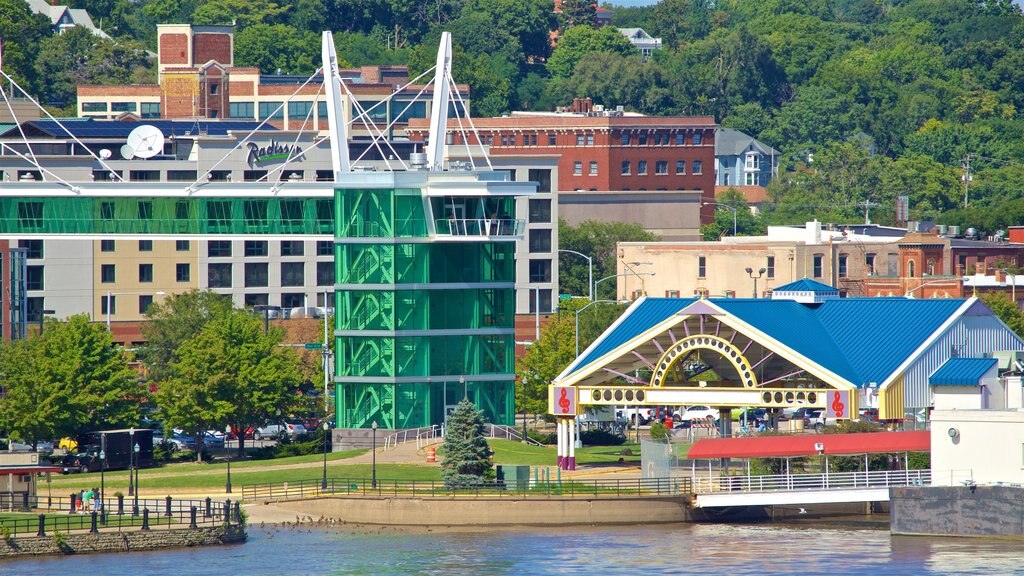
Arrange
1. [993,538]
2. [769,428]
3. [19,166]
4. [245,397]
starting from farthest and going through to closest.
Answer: [19,166], [245,397], [769,428], [993,538]

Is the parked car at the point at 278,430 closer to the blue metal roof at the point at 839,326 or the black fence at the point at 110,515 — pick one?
the blue metal roof at the point at 839,326

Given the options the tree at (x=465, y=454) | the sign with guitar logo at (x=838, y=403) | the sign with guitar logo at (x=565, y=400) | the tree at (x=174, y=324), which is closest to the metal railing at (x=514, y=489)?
the tree at (x=465, y=454)

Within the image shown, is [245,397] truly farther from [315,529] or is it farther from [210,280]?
[210,280]

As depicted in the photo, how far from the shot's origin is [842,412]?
4269 inches

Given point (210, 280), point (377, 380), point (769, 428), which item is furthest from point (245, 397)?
point (210, 280)

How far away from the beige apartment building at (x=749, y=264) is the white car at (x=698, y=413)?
28.4 metres

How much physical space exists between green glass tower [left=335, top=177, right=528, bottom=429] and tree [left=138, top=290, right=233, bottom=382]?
25054 mm

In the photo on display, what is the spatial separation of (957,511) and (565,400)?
19790mm

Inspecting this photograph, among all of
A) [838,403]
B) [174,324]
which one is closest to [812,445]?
[838,403]

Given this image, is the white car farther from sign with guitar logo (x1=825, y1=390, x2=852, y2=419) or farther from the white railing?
the white railing

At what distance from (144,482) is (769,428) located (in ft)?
94.2

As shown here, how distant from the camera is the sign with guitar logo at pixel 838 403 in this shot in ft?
355

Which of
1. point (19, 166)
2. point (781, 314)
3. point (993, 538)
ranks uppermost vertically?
point (19, 166)

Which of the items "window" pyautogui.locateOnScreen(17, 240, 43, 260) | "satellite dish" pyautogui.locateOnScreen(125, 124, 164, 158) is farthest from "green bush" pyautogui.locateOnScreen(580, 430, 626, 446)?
"window" pyautogui.locateOnScreen(17, 240, 43, 260)
